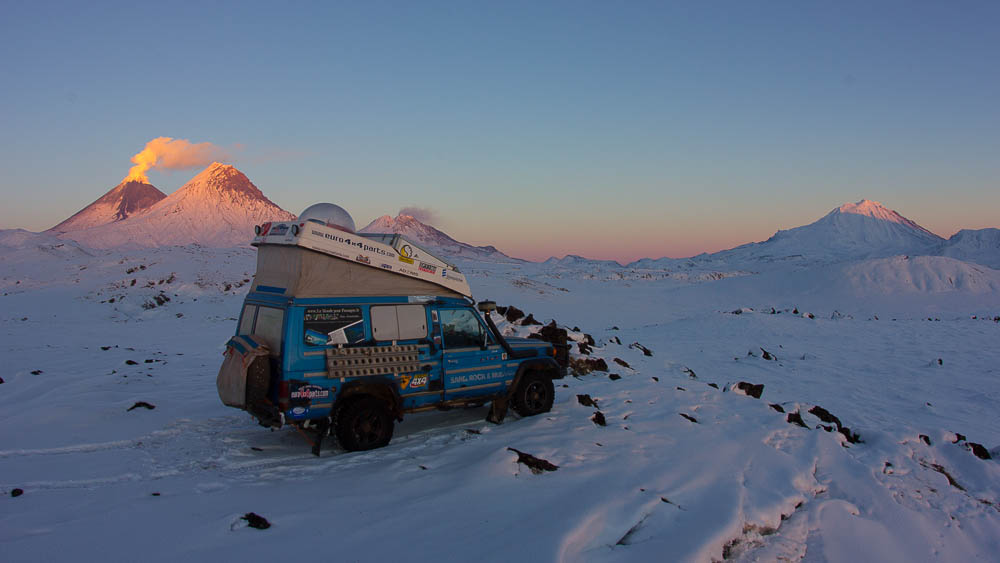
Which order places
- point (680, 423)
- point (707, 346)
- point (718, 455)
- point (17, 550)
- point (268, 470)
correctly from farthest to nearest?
1. point (707, 346)
2. point (680, 423)
3. point (718, 455)
4. point (268, 470)
5. point (17, 550)

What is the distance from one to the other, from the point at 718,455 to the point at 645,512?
236 centimetres

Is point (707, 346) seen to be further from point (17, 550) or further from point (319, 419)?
point (17, 550)

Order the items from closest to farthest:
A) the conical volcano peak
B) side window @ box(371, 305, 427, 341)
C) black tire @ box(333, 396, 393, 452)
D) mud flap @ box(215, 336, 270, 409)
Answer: mud flap @ box(215, 336, 270, 409), black tire @ box(333, 396, 393, 452), side window @ box(371, 305, 427, 341), the conical volcano peak

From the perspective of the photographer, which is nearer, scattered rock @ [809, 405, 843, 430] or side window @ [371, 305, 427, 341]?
side window @ [371, 305, 427, 341]

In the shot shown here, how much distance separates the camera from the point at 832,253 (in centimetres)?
17888

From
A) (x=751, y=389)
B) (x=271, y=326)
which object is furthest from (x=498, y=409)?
(x=751, y=389)

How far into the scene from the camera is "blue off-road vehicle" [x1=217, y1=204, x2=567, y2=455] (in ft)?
22.4

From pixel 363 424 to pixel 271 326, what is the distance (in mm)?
1804

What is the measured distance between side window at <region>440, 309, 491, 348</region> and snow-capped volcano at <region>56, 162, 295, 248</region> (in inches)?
2937

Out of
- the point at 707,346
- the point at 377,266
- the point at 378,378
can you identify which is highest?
the point at 377,266

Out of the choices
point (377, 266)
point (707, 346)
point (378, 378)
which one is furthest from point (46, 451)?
point (707, 346)

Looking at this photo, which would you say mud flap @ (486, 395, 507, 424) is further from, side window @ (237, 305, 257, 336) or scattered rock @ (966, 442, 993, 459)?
scattered rock @ (966, 442, 993, 459)

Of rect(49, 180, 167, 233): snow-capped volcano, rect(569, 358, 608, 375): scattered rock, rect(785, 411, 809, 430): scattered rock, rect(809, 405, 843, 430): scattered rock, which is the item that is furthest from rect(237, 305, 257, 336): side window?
rect(49, 180, 167, 233): snow-capped volcano

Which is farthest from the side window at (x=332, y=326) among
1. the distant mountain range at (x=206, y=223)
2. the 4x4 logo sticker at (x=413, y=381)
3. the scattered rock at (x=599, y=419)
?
the distant mountain range at (x=206, y=223)
